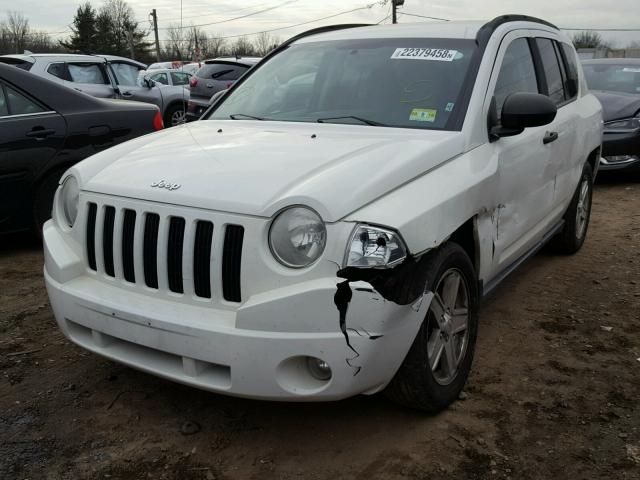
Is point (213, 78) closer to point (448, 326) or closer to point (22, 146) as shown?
point (22, 146)

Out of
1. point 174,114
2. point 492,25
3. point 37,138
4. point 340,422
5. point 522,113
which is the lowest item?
point 340,422

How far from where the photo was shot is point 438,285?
9.05 feet

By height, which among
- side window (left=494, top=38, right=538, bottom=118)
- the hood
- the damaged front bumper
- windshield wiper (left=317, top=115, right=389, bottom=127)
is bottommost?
the damaged front bumper

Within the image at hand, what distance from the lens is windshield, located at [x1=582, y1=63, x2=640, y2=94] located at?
9.44m

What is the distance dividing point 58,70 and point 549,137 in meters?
9.39

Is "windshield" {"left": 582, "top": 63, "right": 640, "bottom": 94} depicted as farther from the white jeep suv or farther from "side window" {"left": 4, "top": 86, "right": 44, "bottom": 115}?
"side window" {"left": 4, "top": 86, "right": 44, "bottom": 115}

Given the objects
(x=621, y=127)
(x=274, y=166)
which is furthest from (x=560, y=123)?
(x=621, y=127)

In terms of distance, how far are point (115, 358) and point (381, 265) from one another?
1.25 metres

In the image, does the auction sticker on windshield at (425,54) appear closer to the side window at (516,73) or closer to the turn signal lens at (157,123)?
the side window at (516,73)

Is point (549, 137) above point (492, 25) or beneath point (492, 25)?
beneath

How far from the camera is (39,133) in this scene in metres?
5.32

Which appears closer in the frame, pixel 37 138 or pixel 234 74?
pixel 37 138

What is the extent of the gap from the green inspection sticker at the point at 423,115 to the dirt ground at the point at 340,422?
132 centimetres

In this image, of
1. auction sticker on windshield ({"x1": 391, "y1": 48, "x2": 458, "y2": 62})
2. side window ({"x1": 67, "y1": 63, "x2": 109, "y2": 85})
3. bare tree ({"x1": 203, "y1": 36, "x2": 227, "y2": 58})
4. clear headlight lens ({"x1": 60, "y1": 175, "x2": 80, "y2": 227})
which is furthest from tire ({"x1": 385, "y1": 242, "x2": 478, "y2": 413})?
bare tree ({"x1": 203, "y1": 36, "x2": 227, "y2": 58})
